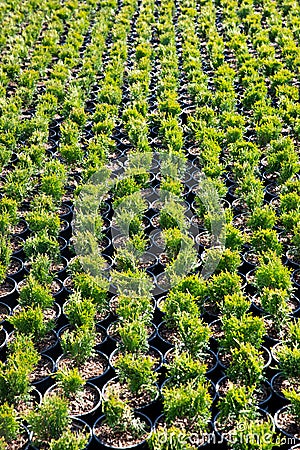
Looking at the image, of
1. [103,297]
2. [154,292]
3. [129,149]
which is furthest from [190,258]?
[129,149]

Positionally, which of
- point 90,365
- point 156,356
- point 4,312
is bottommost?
point 4,312

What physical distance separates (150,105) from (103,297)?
12.8 ft

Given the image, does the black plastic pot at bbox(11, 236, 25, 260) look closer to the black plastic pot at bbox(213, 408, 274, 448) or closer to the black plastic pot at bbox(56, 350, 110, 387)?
the black plastic pot at bbox(56, 350, 110, 387)

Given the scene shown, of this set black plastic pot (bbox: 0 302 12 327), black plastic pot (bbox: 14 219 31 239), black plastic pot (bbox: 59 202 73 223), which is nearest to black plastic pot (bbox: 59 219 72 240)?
black plastic pot (bbox: 59 202 73 223)

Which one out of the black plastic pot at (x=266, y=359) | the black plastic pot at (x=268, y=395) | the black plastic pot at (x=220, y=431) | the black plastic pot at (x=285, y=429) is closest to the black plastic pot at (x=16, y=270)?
the black plastic pot at (x=266, y=359)

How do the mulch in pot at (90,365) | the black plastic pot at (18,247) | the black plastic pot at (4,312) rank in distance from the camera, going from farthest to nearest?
the black plastic pot at (18,247), the black plastic pot at (4,312), the mulch in pot at (90,365)

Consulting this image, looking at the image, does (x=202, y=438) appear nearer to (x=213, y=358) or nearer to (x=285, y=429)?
(x=285, y=429)

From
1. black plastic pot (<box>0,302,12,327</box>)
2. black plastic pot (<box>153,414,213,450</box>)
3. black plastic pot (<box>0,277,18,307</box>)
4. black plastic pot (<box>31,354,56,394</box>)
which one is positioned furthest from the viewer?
black plastic pot (<box>0,277,18,307</box>)

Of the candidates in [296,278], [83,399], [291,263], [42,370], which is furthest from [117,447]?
[291,263]

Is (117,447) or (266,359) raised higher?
(266,359)

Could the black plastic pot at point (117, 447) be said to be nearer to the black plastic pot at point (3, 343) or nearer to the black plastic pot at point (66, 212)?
the black plastic pot at point (3, 343)


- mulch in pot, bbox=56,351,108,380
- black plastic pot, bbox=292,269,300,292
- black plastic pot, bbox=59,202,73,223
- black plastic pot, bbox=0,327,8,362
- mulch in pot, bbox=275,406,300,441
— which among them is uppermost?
black plastic pot, bbox=292,269,300,292

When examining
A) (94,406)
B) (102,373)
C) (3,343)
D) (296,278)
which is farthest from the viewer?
(296,278)

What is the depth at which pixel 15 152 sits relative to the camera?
7.39 meters
